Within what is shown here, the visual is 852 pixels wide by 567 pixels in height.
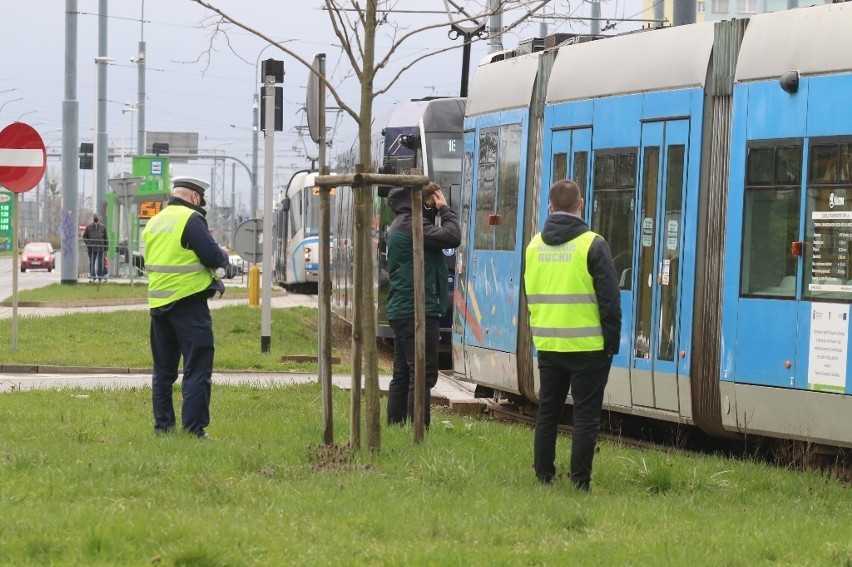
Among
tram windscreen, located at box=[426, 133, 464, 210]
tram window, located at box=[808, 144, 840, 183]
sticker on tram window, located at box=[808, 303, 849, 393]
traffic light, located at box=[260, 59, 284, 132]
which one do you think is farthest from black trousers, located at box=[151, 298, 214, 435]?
tram windscreen, located at box=[426, 133, 464, 210]

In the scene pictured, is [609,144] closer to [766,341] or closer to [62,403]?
[766,341]

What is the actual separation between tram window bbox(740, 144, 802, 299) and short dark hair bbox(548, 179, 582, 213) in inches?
80.6

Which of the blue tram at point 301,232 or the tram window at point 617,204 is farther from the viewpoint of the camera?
the blue tram at point 301,232

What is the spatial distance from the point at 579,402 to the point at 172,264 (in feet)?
10.6

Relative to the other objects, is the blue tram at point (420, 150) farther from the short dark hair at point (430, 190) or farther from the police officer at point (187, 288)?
the police officer at point (187, 288)

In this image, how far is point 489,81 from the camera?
14547 millimetres

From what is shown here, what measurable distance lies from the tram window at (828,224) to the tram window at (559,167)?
2947 mm

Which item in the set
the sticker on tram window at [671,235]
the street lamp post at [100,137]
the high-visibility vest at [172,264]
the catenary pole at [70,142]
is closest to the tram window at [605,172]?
the sticker on tram window at [671,235]

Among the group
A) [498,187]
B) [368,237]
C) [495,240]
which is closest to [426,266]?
[368,237]

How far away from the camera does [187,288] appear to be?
421 inches

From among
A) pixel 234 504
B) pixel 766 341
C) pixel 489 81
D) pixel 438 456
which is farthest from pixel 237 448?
pixel 489 81

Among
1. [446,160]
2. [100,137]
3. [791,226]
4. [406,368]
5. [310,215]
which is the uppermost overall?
[100,137]

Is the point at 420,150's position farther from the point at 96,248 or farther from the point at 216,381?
the point at 96,248

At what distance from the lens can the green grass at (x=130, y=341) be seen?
19.4 m
